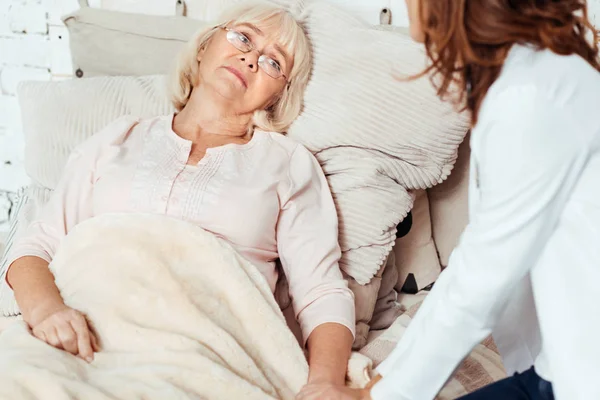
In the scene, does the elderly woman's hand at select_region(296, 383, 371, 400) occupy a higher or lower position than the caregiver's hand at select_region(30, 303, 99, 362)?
higher

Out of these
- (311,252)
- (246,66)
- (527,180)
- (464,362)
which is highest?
(527,180)

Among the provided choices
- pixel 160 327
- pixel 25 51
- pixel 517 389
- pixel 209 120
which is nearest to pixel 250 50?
pixel 209 120

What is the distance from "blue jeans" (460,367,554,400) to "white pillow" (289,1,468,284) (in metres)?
0.46

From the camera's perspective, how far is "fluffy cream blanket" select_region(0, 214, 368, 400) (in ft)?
3.47

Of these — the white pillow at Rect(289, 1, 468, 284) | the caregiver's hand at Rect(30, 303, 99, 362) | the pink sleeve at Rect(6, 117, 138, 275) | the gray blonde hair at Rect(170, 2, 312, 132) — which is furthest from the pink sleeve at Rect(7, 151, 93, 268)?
the white pillow at Rect(289, 1, 468, 284)

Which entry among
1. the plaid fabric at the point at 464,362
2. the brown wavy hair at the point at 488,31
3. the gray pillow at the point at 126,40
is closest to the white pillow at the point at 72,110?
the gray pillow at the point at 126,40

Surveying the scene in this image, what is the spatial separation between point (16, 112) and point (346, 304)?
54.0 inches

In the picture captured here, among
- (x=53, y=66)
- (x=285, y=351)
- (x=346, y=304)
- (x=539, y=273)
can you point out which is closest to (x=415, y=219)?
(x=346, y=304)

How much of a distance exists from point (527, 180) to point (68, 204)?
3.09 feet

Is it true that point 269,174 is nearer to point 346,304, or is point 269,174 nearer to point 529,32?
point 346,304

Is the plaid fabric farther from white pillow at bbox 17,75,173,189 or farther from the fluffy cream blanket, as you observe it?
white pillow at bbox 17,75,173,189

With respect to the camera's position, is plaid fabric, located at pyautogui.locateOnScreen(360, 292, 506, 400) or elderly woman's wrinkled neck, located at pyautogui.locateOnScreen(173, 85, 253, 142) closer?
plaid fabric, located at pyautogui.locateOnScreen(360, 292, 506, 400)

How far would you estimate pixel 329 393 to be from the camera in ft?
3.50

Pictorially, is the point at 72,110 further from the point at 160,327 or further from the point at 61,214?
the point at 160,327
